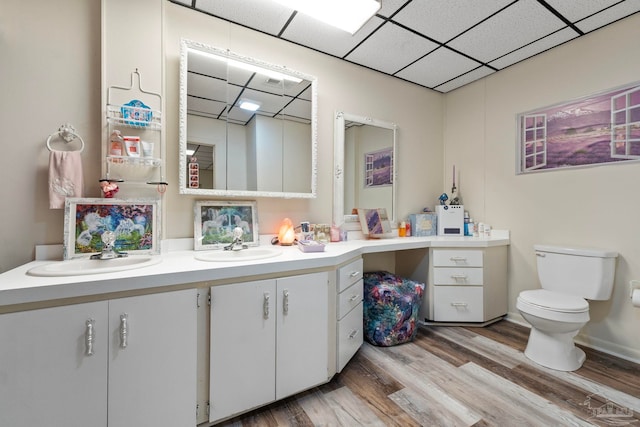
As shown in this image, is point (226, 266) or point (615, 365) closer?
point (226, 266)

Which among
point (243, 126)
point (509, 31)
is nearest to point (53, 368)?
point (243, 126)

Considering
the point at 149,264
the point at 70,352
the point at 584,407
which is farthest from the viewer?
the point at 584,407

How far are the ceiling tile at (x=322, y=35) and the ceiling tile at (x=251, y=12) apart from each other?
10 cm

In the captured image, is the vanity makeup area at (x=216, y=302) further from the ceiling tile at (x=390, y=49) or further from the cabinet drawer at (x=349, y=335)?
the ceiling tile at (x=390, y=49)

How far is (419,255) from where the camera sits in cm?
260

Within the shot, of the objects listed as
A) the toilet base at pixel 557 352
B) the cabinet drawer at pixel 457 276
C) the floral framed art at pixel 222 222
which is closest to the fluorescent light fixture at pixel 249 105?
the floral framed art at pixel 222 222

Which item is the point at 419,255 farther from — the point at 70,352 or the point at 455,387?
the point at 70,352

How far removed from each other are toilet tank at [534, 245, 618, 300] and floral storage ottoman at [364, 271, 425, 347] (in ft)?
3.39

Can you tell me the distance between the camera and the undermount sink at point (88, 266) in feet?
3.62

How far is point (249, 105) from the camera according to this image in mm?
1990

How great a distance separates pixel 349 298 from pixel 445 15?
6.85 feet

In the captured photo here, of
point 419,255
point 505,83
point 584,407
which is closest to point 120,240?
point 419,255

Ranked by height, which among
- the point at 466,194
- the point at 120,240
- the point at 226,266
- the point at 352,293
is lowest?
the point at 352,293

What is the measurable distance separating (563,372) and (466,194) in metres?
1.75
